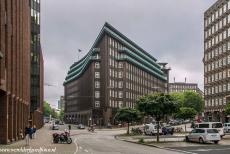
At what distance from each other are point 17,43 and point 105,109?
101057mm

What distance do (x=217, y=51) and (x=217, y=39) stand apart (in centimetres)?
283

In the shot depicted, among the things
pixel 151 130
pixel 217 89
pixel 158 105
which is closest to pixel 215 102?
pixel 217 89

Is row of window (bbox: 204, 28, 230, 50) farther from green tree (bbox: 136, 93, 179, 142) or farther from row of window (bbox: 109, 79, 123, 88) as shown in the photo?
green tree (bbox: 136, 93, 179, 142)

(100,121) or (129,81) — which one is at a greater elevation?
(129,81)

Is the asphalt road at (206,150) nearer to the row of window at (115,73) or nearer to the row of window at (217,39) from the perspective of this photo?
the row of window at (217,39)

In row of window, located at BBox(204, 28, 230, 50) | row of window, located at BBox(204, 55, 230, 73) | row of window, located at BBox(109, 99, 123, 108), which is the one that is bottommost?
row of window, located at BBox(109, 99, 123, 108)

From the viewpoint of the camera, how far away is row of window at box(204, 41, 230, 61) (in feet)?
353

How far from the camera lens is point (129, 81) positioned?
16362cm

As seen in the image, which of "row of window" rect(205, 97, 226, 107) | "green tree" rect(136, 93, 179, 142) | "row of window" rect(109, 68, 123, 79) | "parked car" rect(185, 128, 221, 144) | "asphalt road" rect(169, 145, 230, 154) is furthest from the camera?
"row of window" rect(109, 68, 123, 79)

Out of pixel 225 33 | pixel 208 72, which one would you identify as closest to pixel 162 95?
pixel 225 33

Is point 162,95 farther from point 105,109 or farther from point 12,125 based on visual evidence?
point 105,109

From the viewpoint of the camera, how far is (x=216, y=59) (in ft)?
377

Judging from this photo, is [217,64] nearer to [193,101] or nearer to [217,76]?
[217,76]

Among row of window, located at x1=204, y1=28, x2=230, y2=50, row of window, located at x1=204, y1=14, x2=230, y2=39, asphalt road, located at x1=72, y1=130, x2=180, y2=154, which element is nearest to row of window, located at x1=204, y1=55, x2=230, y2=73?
row of window, located at x1=204, y1=28, x2=230, y2=50
